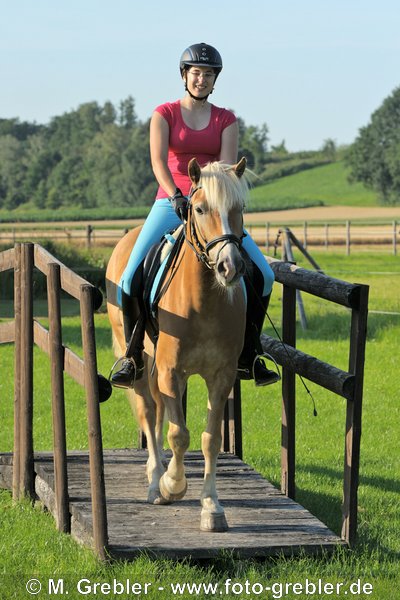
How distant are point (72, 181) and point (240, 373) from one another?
141567 millimetres

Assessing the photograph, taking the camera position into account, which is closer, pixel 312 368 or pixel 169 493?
pixel 169 493

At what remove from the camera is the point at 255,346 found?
26.7 feet

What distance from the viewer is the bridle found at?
265 inches

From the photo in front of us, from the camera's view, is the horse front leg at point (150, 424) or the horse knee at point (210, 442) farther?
the horse front leg at point (150, 424)

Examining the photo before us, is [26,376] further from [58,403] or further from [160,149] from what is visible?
[160,149]

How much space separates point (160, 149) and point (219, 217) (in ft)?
4.50

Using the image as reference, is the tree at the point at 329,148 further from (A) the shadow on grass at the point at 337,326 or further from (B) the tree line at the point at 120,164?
(A) the shadow on grass at the point at 337,326

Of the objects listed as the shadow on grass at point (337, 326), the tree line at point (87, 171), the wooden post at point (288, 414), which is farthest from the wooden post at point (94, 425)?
the tree line at point (87, 171)

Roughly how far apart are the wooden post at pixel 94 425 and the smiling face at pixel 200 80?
6.60 ft

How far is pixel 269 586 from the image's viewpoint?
258 inches

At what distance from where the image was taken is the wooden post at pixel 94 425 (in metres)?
6.77

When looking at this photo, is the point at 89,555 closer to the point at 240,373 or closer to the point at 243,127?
the point at 240,373

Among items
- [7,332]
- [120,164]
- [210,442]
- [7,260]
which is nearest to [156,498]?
[210,442]

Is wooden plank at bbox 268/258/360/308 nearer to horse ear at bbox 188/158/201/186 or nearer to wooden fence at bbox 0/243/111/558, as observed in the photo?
horse ear at bbox 188/158/201/186
